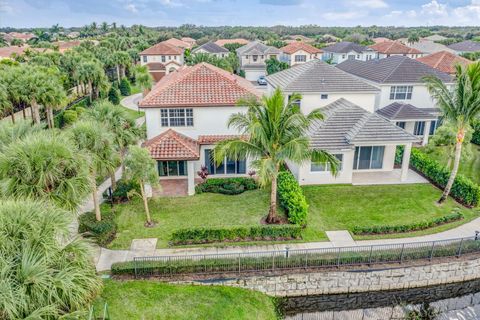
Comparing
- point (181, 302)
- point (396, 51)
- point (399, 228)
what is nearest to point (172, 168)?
point (181, 302)

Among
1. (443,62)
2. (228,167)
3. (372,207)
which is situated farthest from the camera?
(443,62)

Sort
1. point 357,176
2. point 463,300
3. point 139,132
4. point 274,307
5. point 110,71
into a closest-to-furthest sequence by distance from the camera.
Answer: point 274,307 → point 463,300 → point 139,132 → point 357,176 → point 110,71


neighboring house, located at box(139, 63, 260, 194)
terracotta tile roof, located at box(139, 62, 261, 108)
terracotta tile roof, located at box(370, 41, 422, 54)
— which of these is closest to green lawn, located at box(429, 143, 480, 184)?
neighboring house, located at box(139, 63, 260, 194)

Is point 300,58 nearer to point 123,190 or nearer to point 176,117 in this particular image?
point 176,117

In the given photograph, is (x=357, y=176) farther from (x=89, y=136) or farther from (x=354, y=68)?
(x=354, y=68)

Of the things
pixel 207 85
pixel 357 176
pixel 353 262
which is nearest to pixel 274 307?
pixel 353 262

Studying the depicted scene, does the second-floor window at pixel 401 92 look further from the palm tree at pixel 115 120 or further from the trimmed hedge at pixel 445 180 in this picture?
the palm tree at pixel 115 120
